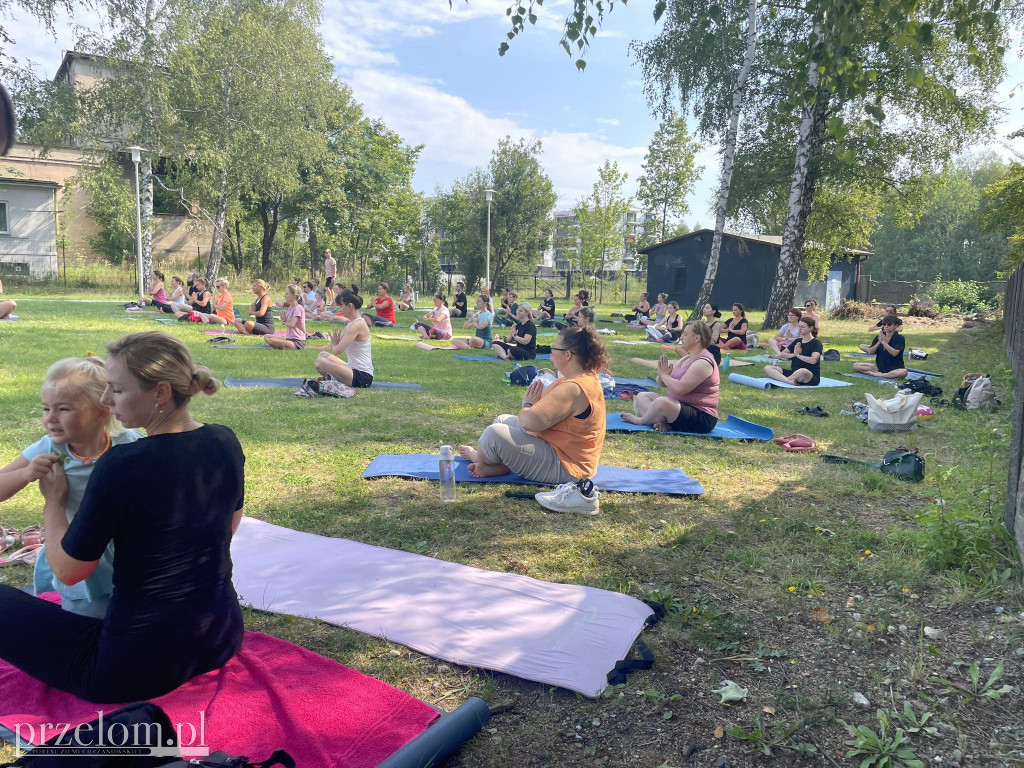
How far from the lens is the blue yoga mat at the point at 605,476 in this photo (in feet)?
17.1

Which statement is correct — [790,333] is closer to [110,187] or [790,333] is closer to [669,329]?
[669,329]

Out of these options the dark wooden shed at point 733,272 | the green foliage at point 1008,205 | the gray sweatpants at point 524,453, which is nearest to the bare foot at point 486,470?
the gray sweatpants at point 524,453

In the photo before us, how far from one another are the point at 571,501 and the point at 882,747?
8.31 feet

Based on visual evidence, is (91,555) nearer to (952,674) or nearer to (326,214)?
(952,674)

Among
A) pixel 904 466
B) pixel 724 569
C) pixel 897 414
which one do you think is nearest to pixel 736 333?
pixel 897 414

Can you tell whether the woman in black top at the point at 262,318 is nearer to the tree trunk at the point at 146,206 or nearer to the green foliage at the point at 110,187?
the tree trunk at the point at 146,206

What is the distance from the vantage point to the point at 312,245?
36719mm

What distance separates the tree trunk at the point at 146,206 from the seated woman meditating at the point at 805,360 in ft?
65.7

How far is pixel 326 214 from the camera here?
36.3 metres

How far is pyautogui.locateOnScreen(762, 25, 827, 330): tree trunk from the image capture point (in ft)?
58.4

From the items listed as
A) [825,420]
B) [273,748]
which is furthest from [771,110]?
[273,748]

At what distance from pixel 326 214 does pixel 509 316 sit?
73.0ft

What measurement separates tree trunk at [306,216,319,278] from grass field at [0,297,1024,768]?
29537 mm

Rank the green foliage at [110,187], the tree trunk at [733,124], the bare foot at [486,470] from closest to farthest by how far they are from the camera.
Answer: the bare foot at [486,470]
the tree trunk at [733,124]
the green foliage at [110,187]
